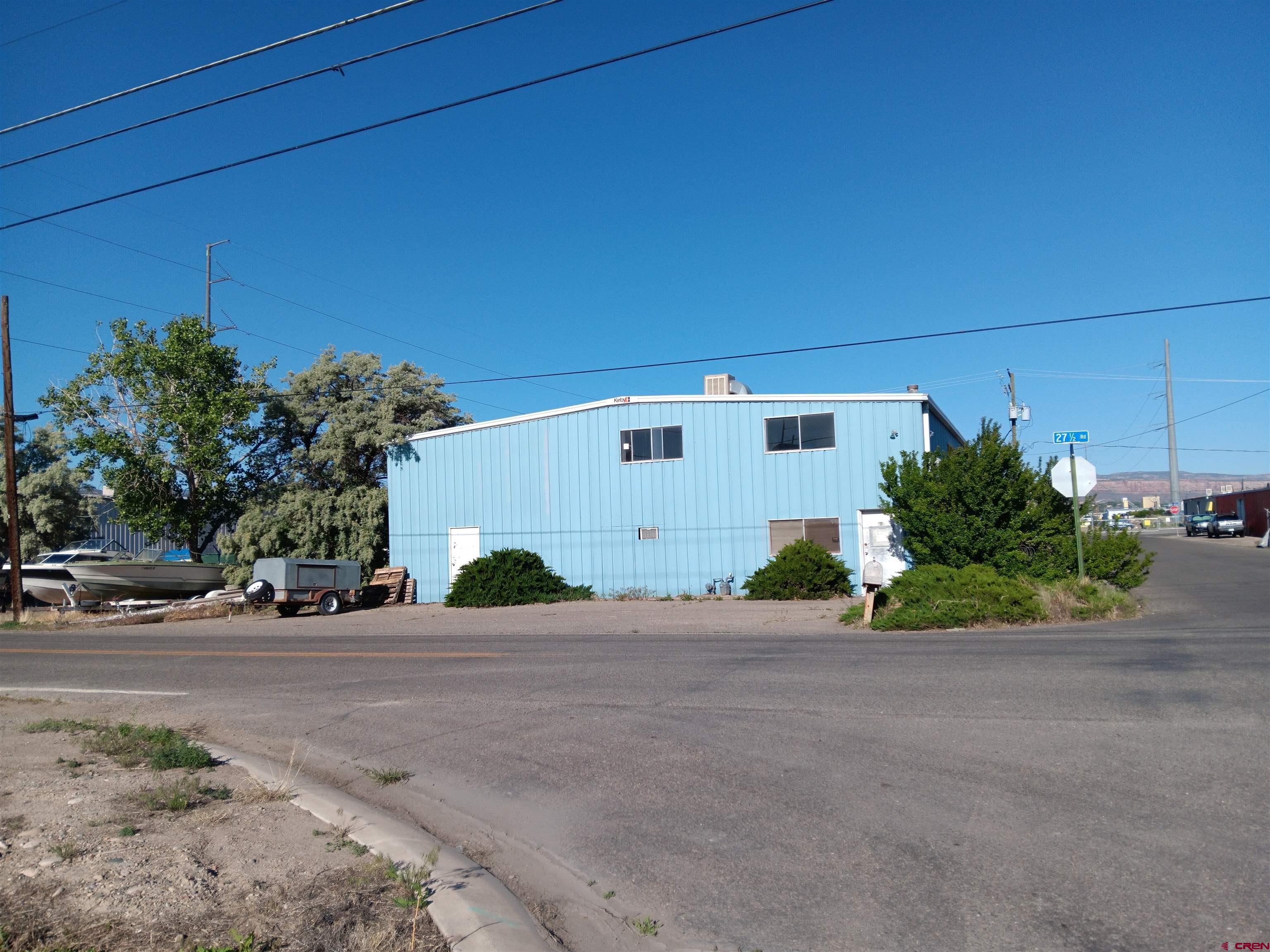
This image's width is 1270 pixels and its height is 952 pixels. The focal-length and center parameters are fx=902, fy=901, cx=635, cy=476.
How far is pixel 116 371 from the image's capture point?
30.8 metres

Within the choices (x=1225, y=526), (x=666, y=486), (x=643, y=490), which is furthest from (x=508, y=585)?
(x=1225, y=526)

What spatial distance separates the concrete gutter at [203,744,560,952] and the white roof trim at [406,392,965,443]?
20.3 meters

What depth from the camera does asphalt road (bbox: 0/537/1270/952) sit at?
4.32 metres

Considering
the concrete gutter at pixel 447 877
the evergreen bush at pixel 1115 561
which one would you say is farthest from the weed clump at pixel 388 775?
the evergreen bush at pixel 1115 561

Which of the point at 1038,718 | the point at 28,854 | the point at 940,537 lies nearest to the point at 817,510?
the point at 940,537

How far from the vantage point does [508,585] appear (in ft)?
87.2

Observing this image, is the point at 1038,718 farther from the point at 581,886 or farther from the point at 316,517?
the point at 316,517

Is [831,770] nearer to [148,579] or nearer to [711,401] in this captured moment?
[711,401]

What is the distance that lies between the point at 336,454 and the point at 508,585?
1057 cm

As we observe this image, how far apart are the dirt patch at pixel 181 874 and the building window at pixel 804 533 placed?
20.4 metres

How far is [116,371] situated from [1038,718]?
31.8m

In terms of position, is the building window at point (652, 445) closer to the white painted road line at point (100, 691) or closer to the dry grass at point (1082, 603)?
the dry grass at point (1082, 603)

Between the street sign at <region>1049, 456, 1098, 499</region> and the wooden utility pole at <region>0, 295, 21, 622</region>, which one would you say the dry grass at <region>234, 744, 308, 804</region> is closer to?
the street sign at <region>1049, 456, 1098, 499</region>

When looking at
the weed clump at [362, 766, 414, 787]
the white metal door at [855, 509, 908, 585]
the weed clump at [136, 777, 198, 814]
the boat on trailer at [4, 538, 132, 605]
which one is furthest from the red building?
the weed clump at [136, 777, 198, 814]
